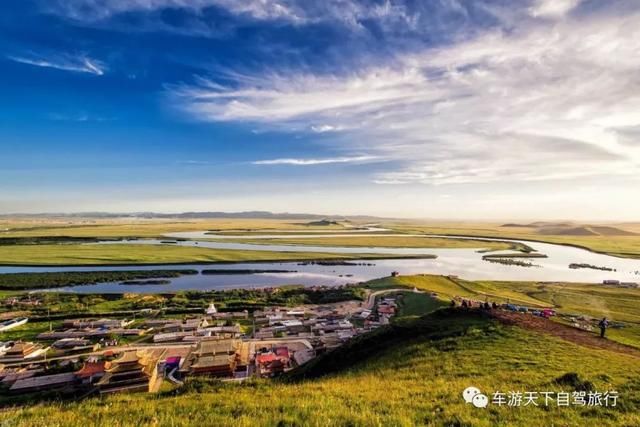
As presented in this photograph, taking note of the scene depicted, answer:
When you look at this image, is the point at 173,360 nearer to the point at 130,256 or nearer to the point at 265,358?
the point at 265,358

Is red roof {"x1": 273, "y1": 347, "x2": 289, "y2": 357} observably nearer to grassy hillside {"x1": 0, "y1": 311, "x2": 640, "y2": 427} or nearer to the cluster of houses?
the cluster of houses

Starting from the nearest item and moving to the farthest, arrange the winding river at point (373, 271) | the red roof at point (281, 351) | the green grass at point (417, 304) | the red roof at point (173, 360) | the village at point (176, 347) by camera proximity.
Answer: the village at point (176, 347) < the red roof at point (173, 360) < the red roof at point (281, 351) < the green grass at point (417, 304) < the winding river at point (373, 271)

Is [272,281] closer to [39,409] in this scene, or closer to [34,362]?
[34,362]

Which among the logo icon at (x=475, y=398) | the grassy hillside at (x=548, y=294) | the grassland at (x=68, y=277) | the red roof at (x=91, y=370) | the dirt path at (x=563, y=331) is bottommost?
the grassland at (x=68, y=277)

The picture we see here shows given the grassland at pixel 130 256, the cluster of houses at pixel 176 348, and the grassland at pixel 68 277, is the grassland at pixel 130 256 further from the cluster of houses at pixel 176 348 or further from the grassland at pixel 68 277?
the cluster of houses at pixel 176 348

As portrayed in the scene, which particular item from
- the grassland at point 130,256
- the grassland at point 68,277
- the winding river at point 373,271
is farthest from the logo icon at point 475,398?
A: the grassland at point 130,256

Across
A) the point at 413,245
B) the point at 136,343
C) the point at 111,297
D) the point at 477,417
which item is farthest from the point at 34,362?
the point at 413,245
